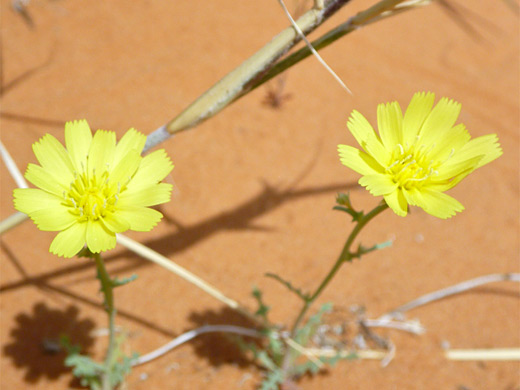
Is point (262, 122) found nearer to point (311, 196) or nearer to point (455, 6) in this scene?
point (311, 196)

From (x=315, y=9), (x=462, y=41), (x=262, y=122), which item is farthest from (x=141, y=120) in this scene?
(x=462, y=41)

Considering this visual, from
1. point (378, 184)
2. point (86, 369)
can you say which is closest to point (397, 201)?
point (378, 184)

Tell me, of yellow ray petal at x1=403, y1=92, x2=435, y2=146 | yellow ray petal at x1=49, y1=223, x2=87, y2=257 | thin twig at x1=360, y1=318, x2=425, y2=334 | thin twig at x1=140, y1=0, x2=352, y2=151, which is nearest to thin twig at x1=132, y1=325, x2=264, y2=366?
thin twig at x1=360, y1=318, x2=425, y2=334

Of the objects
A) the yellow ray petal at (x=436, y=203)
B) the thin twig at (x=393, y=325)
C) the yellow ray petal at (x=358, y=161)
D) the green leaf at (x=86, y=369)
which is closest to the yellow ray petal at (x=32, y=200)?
the green leaf at (x=86, y=369)

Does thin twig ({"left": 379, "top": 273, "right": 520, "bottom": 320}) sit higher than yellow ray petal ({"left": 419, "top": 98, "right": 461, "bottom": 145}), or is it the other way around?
yellow ray petal ({"left": 419, "top": 98, "right": 461, "bottom": 145})

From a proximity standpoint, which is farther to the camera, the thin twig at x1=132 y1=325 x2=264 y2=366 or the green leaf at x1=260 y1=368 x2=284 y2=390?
the thin twig at x1=132 y1=325 x2=264 y2=366

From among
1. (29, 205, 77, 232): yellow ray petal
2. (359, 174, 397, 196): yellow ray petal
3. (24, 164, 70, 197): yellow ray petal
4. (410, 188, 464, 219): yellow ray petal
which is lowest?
(410, 188, 464, 219): yellow ray petal

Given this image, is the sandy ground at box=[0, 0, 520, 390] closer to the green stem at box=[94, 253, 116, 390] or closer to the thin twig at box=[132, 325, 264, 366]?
the thin twig at box=[132, 325, 264, 366]
